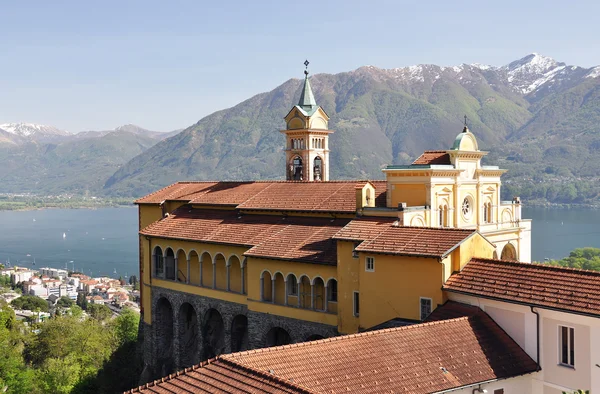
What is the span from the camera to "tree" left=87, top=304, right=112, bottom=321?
101188mm

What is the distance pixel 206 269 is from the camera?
3616 cm

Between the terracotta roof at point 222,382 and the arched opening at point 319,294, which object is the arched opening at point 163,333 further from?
the terracotta roof at point 222,382

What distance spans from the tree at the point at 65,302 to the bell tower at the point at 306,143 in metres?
88.0

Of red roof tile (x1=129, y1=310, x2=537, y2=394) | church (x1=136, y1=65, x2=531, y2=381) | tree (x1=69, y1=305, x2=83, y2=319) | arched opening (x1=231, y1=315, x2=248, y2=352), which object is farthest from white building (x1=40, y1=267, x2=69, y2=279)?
red roof tile (x1=129, y1=310, x2=537, y2=394)

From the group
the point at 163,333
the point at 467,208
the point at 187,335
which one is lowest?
the point at 163,333

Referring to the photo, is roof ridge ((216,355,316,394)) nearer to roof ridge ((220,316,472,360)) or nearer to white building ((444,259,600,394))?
roof ridge ((220,316,472,360))

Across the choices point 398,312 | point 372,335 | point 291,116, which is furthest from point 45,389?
point 372,335

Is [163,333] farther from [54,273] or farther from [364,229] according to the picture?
[54,273]

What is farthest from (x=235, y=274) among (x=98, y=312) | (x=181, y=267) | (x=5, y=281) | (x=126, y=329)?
(x=5, y=281)

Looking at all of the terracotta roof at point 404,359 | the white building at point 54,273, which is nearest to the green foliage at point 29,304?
the white building at point 54,273

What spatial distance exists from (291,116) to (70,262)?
5953 inches

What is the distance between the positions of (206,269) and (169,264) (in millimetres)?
3160

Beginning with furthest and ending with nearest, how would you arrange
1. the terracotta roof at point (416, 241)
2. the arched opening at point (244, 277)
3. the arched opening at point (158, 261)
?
1. the arched opening at point (158, 261)
2. the arched opening at point (244, 277)
3. the terracotta roof at point (416, 241)

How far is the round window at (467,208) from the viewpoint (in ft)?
109
